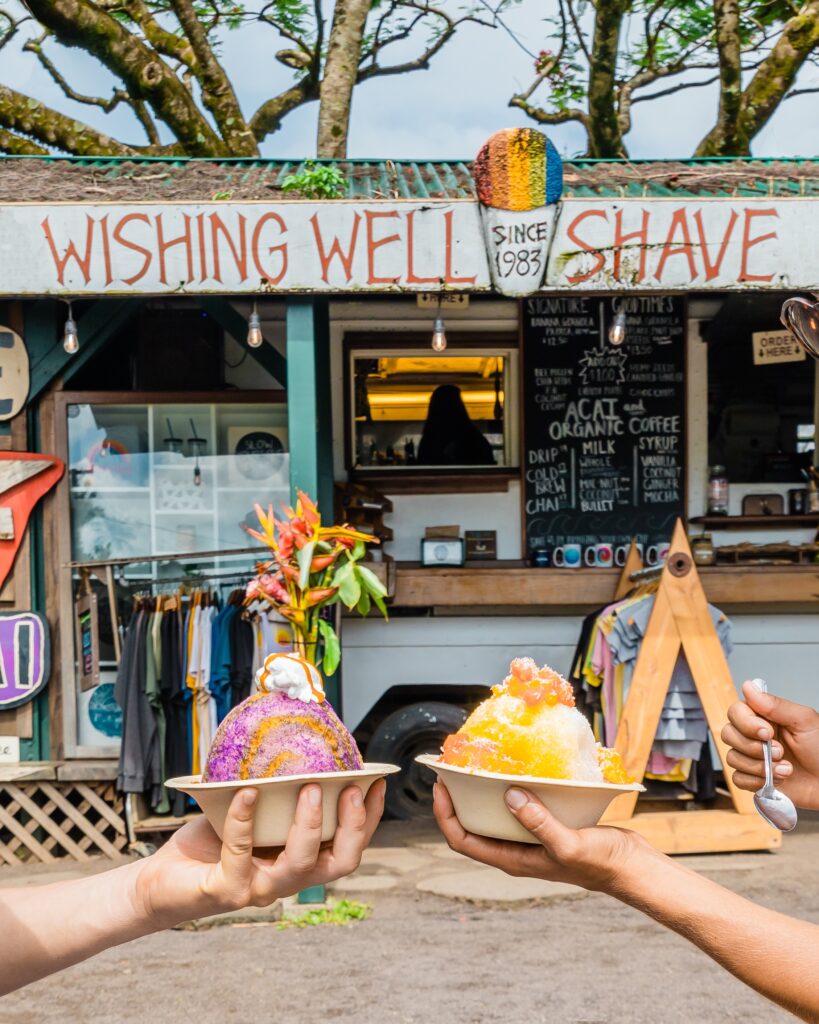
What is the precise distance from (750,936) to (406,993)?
3.10m

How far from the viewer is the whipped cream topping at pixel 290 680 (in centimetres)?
182

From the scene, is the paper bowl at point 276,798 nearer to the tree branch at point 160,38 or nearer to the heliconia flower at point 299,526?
the heliconia flower at point 299,526

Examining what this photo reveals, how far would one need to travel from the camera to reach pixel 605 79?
918 centimetres

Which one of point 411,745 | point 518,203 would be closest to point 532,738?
point 518,203

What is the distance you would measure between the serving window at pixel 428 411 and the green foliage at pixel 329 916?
→ 309 centimetres

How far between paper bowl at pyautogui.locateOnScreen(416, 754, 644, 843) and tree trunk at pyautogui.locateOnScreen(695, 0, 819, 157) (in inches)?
362

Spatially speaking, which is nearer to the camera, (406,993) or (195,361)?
(406,993)

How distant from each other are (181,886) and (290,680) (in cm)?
47

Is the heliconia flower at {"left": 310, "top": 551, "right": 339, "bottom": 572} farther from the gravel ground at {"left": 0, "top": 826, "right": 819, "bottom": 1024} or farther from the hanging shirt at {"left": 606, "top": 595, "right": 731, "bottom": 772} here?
the hanging shirt at {"left": 606, "top": 595, "right": 731, "bottom": 772}

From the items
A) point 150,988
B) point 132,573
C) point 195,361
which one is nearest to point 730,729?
point 150,988

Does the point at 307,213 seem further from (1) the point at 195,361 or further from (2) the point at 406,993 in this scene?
(2) the point at 406,993

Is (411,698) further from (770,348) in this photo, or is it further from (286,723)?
(286,723)

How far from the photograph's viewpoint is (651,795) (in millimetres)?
5676

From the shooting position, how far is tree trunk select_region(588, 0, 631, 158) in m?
8.73
